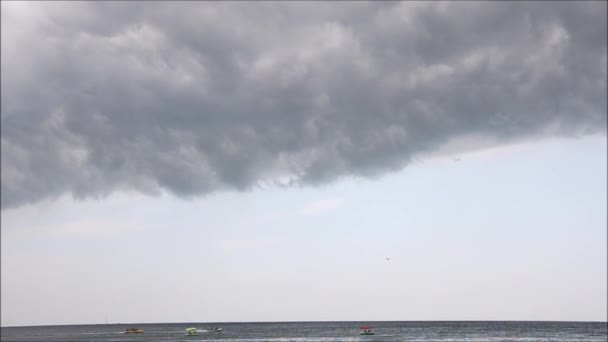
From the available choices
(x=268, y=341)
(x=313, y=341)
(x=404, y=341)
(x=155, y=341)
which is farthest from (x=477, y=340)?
(x=155, y=341)

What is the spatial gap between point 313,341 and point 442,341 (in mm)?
35841

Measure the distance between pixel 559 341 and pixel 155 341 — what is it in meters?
115

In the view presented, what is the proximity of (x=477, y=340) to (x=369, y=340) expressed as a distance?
29961 mm

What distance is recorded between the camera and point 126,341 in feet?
653

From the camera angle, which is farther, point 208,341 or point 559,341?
point 208,341

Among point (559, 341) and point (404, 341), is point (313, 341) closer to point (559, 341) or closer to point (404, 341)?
point (404, 341)

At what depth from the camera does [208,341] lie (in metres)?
190

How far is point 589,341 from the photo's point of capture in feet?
581

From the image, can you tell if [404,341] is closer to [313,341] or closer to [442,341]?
[442,341]

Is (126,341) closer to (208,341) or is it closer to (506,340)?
(208,341)

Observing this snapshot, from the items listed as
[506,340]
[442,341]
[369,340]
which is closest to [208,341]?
[369,340]

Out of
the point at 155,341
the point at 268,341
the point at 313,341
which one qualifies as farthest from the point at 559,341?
the point at 155,341

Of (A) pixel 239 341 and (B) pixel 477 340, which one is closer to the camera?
(B) pixel 477 340

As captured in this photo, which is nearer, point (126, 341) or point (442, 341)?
point (442, 341)
